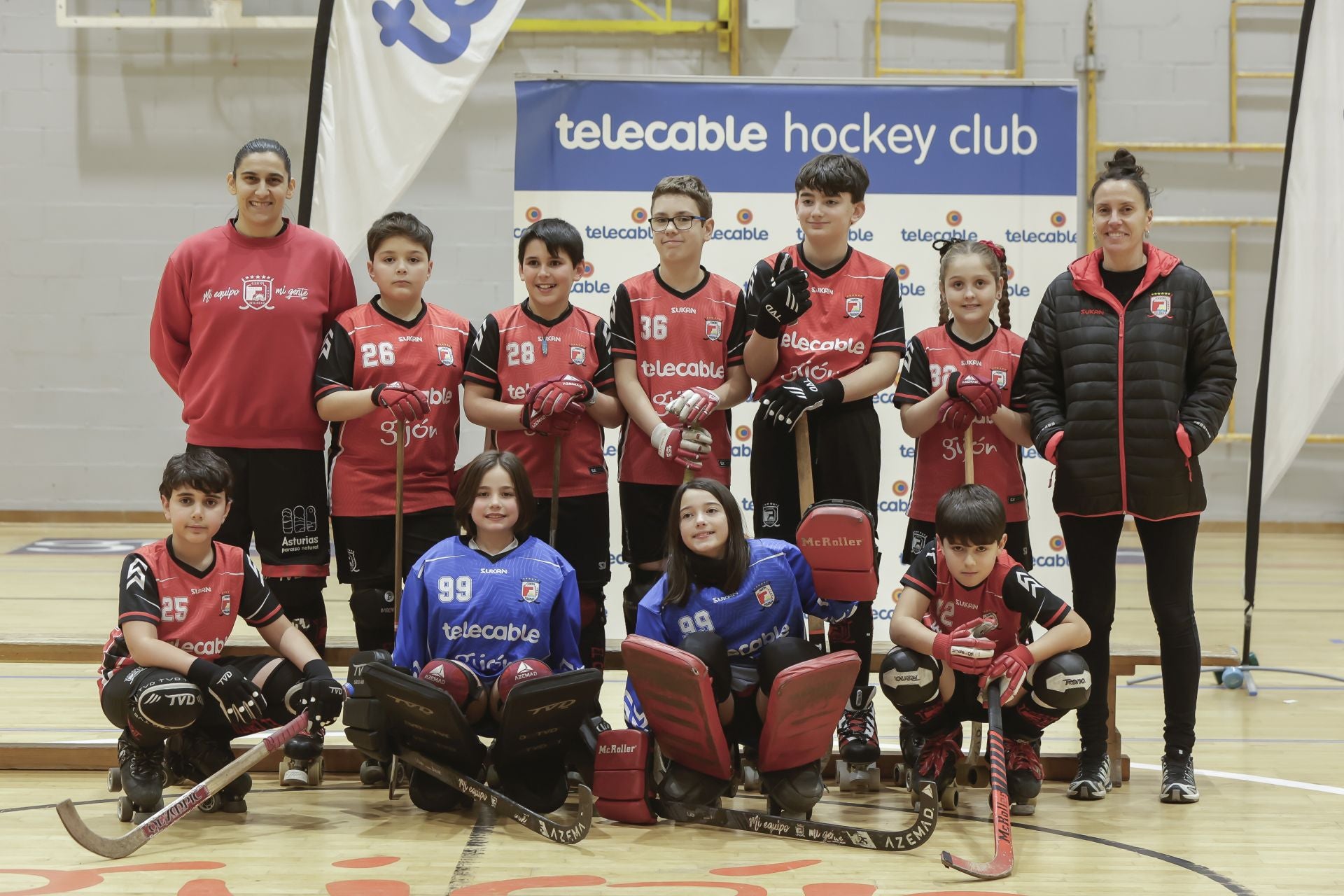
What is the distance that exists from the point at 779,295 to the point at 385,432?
1.05m

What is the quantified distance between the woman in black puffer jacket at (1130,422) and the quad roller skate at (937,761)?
1.10 feet

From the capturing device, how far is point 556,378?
311 cm

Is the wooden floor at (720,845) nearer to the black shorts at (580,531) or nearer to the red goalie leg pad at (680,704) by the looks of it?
the red goalie leg pad at (680,704)

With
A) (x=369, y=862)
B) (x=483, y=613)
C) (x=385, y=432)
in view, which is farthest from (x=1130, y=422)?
(x=369, y=862)

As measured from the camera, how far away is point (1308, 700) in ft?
13.4

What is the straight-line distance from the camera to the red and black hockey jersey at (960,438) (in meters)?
3.16

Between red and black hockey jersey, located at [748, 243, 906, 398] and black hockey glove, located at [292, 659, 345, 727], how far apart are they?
4.12 feet

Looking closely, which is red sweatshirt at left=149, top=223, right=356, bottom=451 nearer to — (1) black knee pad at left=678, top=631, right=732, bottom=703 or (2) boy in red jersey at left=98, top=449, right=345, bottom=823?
(2) boy in red jersey at left=98, top=449, right=345, bottom=823

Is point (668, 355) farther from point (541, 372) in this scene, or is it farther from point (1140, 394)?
point (1140, 394)

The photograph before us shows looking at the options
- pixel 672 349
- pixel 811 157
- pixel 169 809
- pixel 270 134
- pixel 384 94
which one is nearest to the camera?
pixel 169 809

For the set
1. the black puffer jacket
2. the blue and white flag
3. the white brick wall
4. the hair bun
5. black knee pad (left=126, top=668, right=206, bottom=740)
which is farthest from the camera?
the white brick wall

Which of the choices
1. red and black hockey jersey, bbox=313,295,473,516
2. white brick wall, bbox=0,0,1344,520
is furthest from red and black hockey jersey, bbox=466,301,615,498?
white brick wall, bbox=0,0,1344,520

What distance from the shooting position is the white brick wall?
294 inches

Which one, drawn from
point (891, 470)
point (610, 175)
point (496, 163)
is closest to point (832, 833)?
point (891, 470)
